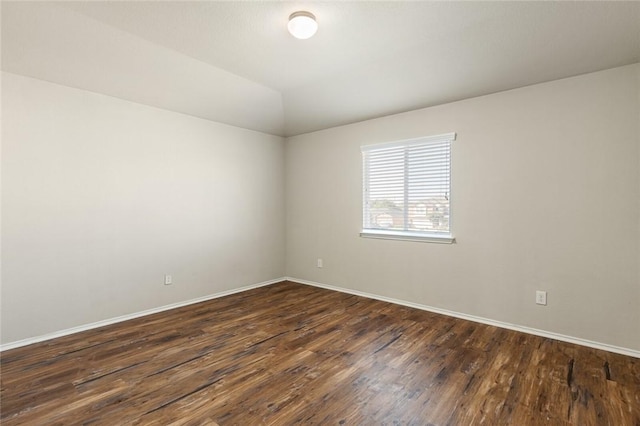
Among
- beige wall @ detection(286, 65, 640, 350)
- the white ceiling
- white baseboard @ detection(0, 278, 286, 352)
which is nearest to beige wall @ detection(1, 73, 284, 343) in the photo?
white baseboard @ detection(0, 278, 286, 352)

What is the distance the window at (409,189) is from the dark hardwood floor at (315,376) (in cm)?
115

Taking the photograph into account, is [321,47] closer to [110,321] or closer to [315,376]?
[315,376]

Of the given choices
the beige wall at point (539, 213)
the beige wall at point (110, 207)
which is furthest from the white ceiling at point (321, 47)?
the beige wall at point (110, 207)

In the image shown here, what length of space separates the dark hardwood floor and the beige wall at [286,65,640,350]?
35 cm

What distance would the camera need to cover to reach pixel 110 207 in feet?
11.0

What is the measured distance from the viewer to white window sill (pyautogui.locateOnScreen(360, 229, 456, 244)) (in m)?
3.63

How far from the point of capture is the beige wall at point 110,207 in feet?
9.23

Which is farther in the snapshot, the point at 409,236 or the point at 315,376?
the point at 409,236

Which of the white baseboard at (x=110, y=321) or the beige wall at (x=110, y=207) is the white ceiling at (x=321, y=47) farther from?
the white baseboard at (x=110, y=321)

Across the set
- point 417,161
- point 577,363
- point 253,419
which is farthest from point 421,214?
point 253,419

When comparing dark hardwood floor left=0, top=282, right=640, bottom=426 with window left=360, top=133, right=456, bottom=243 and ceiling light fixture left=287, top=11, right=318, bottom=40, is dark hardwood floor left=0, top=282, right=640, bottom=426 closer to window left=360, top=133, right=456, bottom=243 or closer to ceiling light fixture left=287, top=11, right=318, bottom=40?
window left=360, top=133, right=456, bottom=243

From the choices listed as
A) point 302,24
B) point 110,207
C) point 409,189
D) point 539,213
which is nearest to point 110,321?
point 110,207

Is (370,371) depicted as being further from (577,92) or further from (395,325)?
(577,92)

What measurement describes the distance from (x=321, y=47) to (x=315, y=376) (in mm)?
2759
